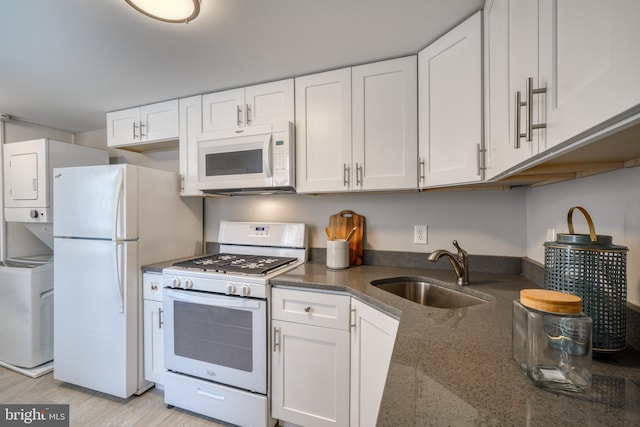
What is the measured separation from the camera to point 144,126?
7.55 feet

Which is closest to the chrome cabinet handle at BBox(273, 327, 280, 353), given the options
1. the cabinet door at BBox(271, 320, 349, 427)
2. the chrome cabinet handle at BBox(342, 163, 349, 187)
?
the cabinet door at BBox(271, 320, 349, 427)

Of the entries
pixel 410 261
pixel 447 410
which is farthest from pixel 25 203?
pixel 447 410

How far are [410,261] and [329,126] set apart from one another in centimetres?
108

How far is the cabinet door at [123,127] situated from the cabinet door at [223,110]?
2.30 feet

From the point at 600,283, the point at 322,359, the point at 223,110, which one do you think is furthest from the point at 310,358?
the point at 223,110

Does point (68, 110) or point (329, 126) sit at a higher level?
point (68, 110)

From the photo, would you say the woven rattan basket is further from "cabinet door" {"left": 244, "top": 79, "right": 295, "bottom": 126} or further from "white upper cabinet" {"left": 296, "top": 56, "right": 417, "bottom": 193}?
"cabinet door" {"left": 244, "top": 79, "right": 295, "bottom": 126}

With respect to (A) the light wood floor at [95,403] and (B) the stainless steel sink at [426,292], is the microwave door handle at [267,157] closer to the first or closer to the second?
(B) the stainless steel sink at [426,292]

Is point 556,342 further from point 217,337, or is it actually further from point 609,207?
point 217,337

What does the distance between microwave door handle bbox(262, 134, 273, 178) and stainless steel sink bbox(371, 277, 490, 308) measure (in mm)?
979

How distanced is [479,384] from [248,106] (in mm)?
1978

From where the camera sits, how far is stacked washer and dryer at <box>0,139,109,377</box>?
2.27 metres

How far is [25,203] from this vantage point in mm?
2498

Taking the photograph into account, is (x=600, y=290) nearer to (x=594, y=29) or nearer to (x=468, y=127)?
(x=594, y=29)
